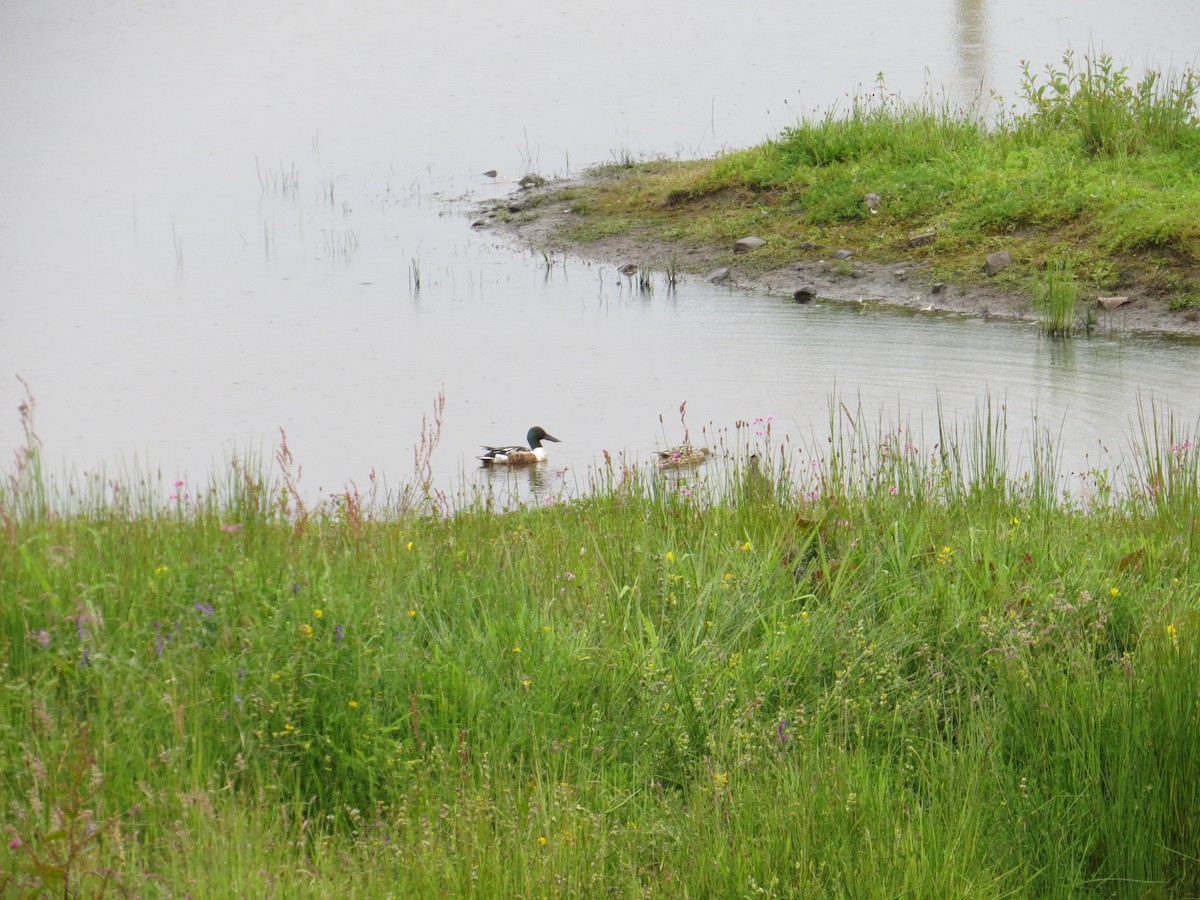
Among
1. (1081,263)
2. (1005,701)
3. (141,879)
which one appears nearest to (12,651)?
(141,879)

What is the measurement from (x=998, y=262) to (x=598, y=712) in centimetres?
974

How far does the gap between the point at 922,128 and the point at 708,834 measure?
12775 mm

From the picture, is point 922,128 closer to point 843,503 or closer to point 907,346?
point 907,346

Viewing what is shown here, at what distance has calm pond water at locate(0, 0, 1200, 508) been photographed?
379 inches

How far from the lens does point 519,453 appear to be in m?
8.68

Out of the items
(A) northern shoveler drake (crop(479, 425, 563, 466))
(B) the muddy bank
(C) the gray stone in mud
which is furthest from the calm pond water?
(C) the gray stone in mud

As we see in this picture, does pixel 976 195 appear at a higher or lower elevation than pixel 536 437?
higher

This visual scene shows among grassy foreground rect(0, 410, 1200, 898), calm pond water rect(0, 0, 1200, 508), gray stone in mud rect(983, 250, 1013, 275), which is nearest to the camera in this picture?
grassy foreground rect(0, 410, 1200, 898)

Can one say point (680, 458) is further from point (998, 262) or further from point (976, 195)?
point (976, 195)

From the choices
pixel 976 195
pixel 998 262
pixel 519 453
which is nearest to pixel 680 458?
pixel 519 453

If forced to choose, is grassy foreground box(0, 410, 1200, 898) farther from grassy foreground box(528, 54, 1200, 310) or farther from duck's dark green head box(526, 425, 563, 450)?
grassy foreground box(528, 54, 1200, 310)

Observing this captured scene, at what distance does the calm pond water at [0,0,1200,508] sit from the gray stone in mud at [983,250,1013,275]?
90 cm

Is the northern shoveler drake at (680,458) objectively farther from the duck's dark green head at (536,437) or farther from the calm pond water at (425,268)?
the duck's dark green head at (536,437)

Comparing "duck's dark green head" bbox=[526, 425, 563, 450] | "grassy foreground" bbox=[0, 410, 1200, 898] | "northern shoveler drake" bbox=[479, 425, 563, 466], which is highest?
"duck's dark green head" bbox=[526, 425, 563, 450]
